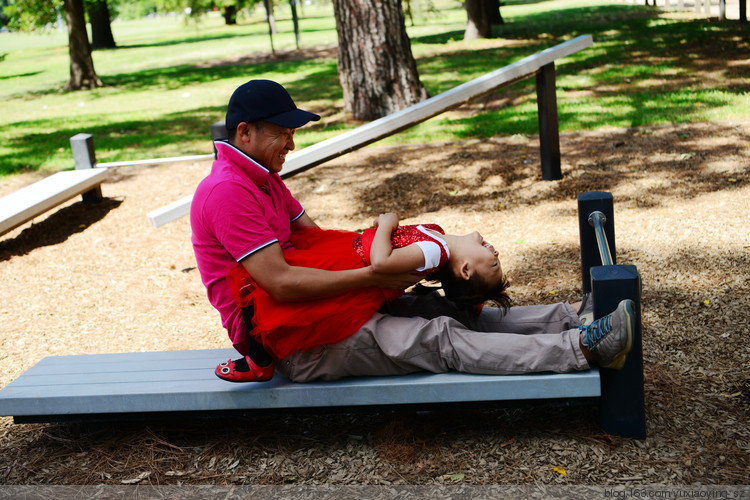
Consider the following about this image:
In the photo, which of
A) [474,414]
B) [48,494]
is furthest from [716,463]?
[48,494]

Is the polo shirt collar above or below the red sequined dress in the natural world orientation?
above

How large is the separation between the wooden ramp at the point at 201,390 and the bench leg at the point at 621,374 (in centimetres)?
13

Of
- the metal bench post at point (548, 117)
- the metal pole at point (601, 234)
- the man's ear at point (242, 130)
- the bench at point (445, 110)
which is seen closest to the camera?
the man's ear at point (242, 130)

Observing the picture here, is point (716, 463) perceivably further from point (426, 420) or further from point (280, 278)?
point (280, 278)

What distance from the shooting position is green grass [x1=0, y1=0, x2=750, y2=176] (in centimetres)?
862

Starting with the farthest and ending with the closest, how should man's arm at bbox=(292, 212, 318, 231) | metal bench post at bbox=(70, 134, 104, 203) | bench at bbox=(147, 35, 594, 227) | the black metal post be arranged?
metal bench post at bbox=(70, 134, 104, 203)
bench at bbox=(147, 35, 594, 227)
the black metal post
man's arm at bbox=(292, 212, 318, 231)

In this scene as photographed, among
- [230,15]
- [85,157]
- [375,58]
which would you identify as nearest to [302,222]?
[85,157]

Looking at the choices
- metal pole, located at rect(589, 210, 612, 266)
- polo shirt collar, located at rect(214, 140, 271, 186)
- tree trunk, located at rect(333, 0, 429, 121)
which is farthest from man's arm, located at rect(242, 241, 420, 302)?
tree trunk, located at rect(333, 0, 429, 121)

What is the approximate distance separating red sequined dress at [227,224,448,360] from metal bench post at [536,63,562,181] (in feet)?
11.8

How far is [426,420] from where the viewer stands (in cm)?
309

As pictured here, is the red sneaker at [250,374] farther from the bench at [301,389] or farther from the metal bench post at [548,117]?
the metal bench post at [548,117]

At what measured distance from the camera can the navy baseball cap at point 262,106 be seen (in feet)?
8.74

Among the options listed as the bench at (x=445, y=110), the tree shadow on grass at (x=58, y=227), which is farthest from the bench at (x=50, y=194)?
the bench at (x=445, y=110)

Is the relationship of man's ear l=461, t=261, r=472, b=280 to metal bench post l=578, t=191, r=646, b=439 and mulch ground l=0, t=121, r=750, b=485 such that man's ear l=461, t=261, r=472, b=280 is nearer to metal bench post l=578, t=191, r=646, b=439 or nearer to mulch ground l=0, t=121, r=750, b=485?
metal bench post l=578, t=191, r=646, b=439
